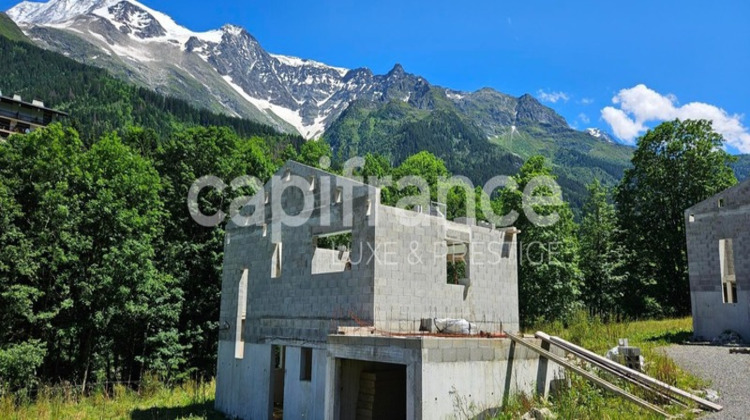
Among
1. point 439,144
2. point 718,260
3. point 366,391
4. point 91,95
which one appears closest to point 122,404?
point 366,391

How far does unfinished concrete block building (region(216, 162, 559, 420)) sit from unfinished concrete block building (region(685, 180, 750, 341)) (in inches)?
356

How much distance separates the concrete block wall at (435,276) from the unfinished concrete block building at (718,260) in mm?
9018

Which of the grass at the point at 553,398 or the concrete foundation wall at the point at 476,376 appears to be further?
the grass at the point at 553,398

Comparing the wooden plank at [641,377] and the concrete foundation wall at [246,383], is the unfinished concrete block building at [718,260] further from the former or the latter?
the concrete foundation wall at [246,383]

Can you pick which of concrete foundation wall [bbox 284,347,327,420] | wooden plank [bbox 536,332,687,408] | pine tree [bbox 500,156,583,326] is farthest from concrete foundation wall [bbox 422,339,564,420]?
pine tree [bbox 500,156,583,326]

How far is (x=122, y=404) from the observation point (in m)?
20.8

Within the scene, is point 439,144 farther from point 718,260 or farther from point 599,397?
point 599,397

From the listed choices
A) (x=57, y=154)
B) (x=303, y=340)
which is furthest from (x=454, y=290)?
(x=57, y=154)

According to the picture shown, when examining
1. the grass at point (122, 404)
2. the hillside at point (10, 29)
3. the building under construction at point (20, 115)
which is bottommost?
the grass at point (122, 404)

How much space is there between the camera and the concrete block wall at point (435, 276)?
41.0 ft

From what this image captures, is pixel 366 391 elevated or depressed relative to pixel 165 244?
depressed

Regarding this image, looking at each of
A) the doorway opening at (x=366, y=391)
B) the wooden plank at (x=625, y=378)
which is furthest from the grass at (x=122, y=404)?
the wooden plank at (x=625, y=378)

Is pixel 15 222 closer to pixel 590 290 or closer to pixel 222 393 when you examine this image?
pixel 222 393

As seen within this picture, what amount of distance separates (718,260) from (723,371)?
8.86 m
